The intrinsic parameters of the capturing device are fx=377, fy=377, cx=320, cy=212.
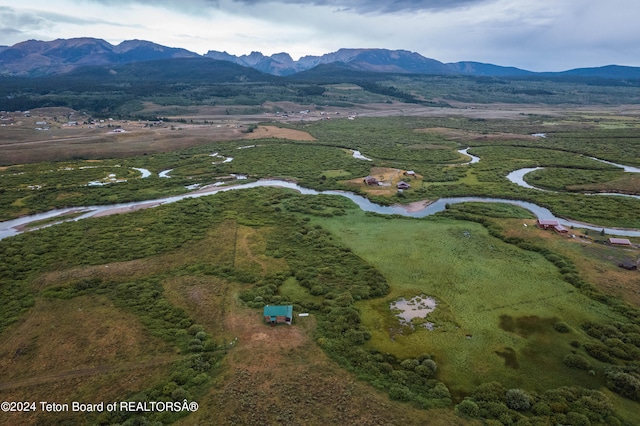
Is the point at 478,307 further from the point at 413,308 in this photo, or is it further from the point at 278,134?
the point at 278,134

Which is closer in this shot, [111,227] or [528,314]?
[528,314]

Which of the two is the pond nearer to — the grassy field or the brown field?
the grassy field

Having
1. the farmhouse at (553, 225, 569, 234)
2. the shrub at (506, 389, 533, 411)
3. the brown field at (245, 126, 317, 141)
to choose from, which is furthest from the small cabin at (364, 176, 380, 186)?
the brown field at (245, 126, 317, 141)

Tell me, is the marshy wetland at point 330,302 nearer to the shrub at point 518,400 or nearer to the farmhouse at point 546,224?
the shrub at point 518,400

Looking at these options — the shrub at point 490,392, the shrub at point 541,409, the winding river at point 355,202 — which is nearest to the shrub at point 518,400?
the shrub at point 541,409

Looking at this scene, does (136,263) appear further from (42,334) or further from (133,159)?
(133,159)

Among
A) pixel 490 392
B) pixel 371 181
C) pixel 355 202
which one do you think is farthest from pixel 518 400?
pixel 371 181

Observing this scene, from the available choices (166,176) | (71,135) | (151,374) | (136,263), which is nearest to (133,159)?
(166,176)
